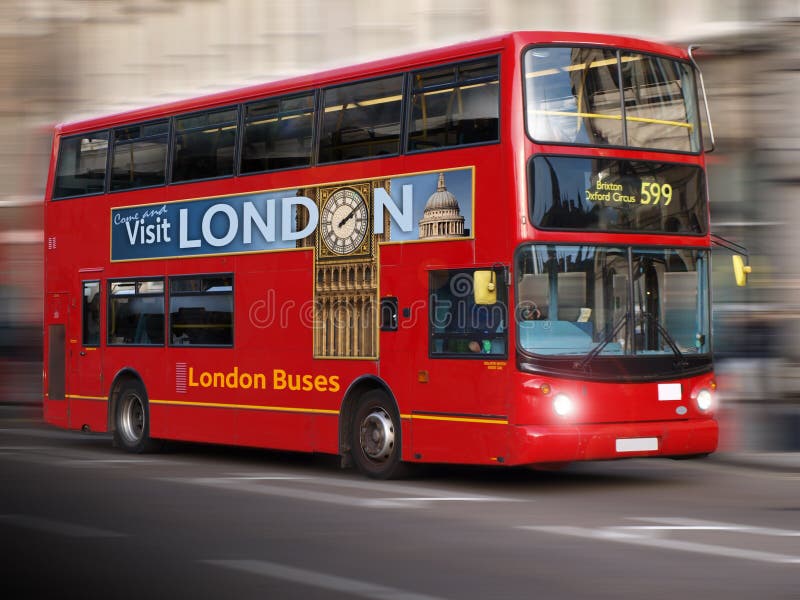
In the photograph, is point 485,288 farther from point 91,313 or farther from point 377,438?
point 91,313

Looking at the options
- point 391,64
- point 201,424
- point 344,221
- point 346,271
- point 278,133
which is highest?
point 391,64

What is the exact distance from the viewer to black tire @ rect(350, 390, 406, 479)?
14.0 metres

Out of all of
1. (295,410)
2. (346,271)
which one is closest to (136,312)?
(295,410)

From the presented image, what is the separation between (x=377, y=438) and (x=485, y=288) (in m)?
2.19

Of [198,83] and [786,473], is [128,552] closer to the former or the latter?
[786,473]

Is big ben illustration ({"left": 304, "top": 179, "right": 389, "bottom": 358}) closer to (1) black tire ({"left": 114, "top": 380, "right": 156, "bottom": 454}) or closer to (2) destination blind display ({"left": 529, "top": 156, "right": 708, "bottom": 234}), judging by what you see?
(2) destination blind display ({"left": 529, "top": 156, "right": 708, "bottom": 234})

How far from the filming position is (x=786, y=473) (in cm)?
1531

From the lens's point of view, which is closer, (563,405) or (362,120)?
(563,405)

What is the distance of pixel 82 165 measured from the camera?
18.7 metres

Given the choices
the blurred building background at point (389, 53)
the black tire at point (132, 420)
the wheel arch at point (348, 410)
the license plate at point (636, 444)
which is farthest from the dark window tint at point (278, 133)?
the blurred building background at point (389, 53)

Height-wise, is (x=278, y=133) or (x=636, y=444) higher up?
(x=278, y=133)

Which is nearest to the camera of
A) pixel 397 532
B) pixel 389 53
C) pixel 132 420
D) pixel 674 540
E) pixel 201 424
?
pixel 674 540

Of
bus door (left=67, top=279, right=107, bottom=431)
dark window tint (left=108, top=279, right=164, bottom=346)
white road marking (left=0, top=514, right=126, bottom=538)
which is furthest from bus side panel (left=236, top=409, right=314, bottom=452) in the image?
white road marking (left=0, top=514, right=126, bottom=538)

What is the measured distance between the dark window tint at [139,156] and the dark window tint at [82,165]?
0.31m
